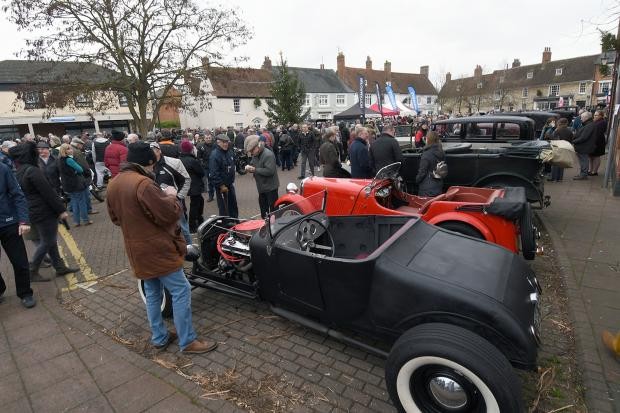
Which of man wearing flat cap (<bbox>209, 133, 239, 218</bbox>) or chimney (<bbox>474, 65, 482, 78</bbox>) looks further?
chimney (<bbox>474, 65, 482, 78</bbox>)

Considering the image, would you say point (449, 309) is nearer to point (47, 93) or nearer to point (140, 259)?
point (140, 259)

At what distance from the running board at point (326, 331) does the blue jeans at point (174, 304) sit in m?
0.79

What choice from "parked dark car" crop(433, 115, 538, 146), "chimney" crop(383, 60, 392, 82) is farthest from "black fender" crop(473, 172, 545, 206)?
"chimney" crop(383, 60, 392, 82)

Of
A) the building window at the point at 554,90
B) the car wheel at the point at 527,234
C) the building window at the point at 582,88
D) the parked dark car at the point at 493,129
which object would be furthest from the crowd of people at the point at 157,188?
the building window at the point at 554,90

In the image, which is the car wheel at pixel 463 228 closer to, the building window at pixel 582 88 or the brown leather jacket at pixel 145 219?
the brown leather jacket at pixel 145 219

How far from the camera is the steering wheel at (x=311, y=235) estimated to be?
3371 millimetres

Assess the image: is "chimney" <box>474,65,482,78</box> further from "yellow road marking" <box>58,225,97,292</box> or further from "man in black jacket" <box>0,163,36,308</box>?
"man in black jacket" <box>0,163,36,308</box>

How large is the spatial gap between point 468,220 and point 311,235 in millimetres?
1945

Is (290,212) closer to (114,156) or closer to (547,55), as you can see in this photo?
(114,156)

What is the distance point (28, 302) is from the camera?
4.26 meters

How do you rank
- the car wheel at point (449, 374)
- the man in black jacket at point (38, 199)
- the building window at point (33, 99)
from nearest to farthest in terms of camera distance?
1. the car wheel at point (449, 374)
2. the man in black jacket at point (38, 199)
3. the building window at point (33, 99)

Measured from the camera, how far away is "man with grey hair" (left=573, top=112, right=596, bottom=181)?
31.4 feet

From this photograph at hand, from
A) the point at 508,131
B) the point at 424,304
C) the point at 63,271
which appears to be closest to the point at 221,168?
the point at 63,271

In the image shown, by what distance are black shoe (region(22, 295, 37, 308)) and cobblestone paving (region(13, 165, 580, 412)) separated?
0.32m
